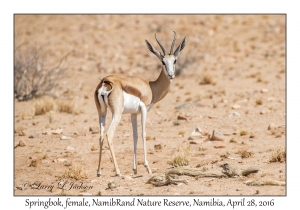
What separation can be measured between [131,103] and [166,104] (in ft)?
24.8

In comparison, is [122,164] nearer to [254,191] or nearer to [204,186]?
[204,186]

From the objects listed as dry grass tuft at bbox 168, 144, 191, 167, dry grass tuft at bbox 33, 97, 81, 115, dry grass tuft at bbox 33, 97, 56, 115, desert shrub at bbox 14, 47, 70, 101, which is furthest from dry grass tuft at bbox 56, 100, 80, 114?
dry grass tuft at bbox 168, 144, 191, 167

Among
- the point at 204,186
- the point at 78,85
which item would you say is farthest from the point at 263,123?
the point at 78,85

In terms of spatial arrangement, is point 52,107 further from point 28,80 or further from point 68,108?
point 28,80

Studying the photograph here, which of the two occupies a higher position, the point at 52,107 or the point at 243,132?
the point at 52,107

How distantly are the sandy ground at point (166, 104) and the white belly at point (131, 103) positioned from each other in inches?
48.0

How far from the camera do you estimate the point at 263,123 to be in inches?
556

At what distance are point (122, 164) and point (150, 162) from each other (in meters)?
0.58

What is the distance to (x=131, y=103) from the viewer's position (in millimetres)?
9961

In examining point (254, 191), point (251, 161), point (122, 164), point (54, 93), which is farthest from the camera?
point (54, 93)

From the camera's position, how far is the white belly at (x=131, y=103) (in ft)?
32.4

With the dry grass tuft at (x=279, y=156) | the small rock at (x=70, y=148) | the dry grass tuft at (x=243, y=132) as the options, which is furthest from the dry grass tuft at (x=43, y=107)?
the dry grass tuft at (x=279, y=156)

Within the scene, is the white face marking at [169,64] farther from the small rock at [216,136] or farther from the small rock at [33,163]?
the small rock at [33,163]

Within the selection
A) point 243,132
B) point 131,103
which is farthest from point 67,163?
point 243,132
